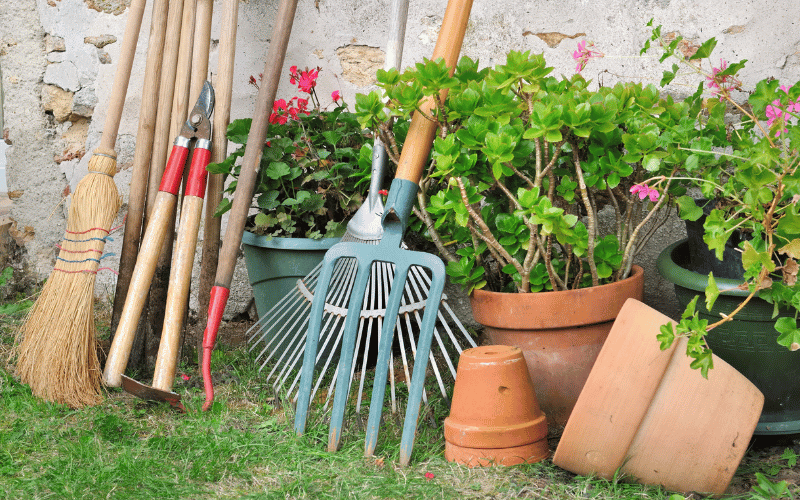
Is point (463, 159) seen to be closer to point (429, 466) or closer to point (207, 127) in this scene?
point (429, 466)

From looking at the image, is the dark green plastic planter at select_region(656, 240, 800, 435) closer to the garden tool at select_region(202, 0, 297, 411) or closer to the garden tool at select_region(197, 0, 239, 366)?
the garden tool at select_region(202, 0, 297, 411)

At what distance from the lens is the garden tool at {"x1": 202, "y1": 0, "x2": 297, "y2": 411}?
5.71 feet

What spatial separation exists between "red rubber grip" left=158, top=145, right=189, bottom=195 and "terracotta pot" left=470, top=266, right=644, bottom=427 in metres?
0.95

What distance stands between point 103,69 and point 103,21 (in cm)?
17

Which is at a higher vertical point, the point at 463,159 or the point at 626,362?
the point at 463,159

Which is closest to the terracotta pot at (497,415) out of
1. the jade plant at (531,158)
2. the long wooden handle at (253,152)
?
the jade plant at (531,158)

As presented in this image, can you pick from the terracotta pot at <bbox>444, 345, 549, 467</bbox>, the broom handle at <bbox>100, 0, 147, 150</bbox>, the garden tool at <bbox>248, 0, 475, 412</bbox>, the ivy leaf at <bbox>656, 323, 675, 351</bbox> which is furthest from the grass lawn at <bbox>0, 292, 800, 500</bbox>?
the broom handle at <bbox>100, 0, 147, 150</bbox>

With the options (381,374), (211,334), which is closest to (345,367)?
(381,374)

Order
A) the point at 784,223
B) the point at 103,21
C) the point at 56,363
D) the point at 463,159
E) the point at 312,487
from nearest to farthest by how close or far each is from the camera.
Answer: the point at 784,223 < the point at 312,487 < the point at 463,159 < the point at 56,363 < the point at 103,21

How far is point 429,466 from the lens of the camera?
1328mm

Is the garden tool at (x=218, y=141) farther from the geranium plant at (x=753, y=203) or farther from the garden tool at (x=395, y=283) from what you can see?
the geranium plant at (x=753, y=203)

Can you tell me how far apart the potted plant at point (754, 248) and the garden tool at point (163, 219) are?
4.11 ft

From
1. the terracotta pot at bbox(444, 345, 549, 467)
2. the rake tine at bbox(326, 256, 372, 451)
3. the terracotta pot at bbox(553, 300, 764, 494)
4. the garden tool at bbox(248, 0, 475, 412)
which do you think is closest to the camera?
the terracotta pot at bbox(553, 300, 764, 494)

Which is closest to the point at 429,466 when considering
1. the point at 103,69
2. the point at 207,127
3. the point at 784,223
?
the point at 784,223
